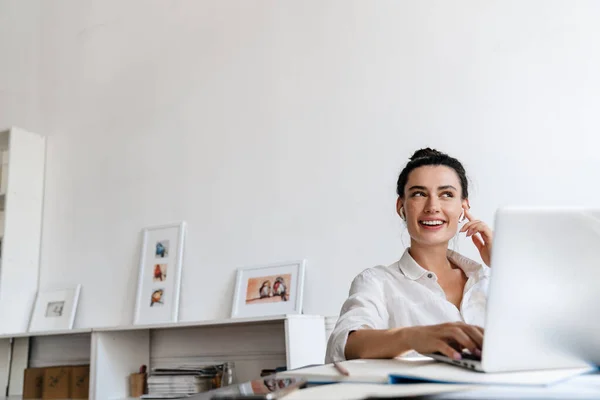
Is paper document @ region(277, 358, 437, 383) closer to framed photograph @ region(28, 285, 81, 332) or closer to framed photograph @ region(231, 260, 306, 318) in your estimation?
framed photograph @ region(231, 260, 306, 318)

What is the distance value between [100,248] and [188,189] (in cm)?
75

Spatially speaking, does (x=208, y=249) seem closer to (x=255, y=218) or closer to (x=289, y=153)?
(x=255, y=218)

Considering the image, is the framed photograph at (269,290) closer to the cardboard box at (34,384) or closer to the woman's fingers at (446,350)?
the cardboard box at (34,384)

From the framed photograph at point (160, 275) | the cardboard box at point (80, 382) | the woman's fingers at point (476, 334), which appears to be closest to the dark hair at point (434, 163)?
the woman's fingers at point (476, 334)

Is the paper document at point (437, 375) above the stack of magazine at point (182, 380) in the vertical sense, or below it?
above

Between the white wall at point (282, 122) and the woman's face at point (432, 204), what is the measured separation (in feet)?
2.77

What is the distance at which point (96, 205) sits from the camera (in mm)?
3979

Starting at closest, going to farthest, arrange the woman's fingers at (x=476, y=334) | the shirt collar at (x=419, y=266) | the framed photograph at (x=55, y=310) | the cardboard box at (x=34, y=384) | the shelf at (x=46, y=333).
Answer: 1. the woman's fingers at (x=476, y=334)
2. the shirt collar at (x=419, y=266)
3. the shelf at (x=46, y=333)
4. the cardboard box at (x=34, y=384)
5. the framed photograph at (x=55, y=310)

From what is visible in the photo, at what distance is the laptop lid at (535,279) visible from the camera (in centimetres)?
91

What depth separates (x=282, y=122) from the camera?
3418mm

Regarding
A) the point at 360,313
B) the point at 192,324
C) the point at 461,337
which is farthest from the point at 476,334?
the point at 192,324

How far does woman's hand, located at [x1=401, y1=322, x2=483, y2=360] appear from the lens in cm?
100

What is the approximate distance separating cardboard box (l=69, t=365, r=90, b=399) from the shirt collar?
236 centimetres

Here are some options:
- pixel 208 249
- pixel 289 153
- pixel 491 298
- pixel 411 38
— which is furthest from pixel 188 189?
pixel 491 298
